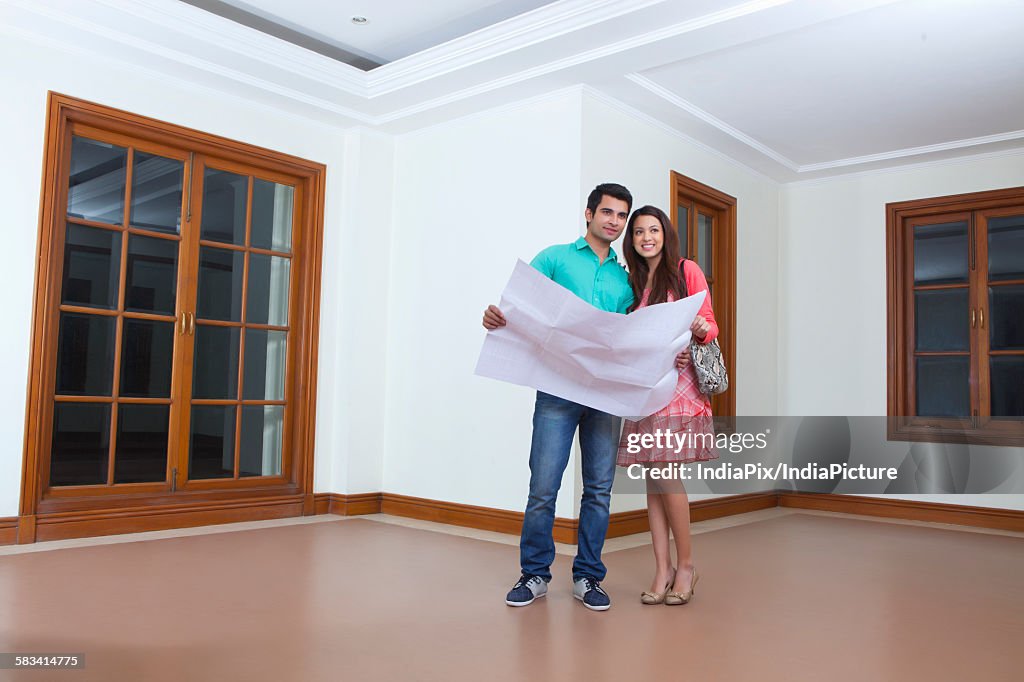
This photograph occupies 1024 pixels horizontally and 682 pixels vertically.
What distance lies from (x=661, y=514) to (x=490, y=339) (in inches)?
31.7

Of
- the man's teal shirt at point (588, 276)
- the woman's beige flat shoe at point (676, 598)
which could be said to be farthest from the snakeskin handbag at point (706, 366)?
the woman's beige flat shoe at point (676, 598)

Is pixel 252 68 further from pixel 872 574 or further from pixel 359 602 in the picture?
pixel 872 574

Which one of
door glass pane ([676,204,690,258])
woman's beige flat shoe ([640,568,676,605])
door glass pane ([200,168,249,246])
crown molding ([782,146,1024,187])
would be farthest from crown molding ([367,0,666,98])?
crown molding ([782,146,1024,187])

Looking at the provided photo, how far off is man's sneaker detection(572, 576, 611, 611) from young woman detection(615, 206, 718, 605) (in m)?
0.24

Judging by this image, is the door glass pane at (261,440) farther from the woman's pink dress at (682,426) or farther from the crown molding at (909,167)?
the crown molding at (909,167)

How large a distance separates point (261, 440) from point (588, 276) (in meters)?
2.66

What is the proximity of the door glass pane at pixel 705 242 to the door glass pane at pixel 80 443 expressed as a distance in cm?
351

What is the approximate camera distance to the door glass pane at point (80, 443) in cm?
377

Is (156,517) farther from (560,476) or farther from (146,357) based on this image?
(560,476)

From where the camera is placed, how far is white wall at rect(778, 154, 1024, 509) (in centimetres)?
555

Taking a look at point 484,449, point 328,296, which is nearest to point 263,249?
point 328,296

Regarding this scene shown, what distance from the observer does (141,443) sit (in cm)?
405

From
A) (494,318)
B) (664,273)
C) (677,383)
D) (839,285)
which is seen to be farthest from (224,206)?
(839,285)

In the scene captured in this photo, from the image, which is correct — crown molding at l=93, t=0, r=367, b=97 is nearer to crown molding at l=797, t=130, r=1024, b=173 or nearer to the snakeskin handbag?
the snakeskin handbag
